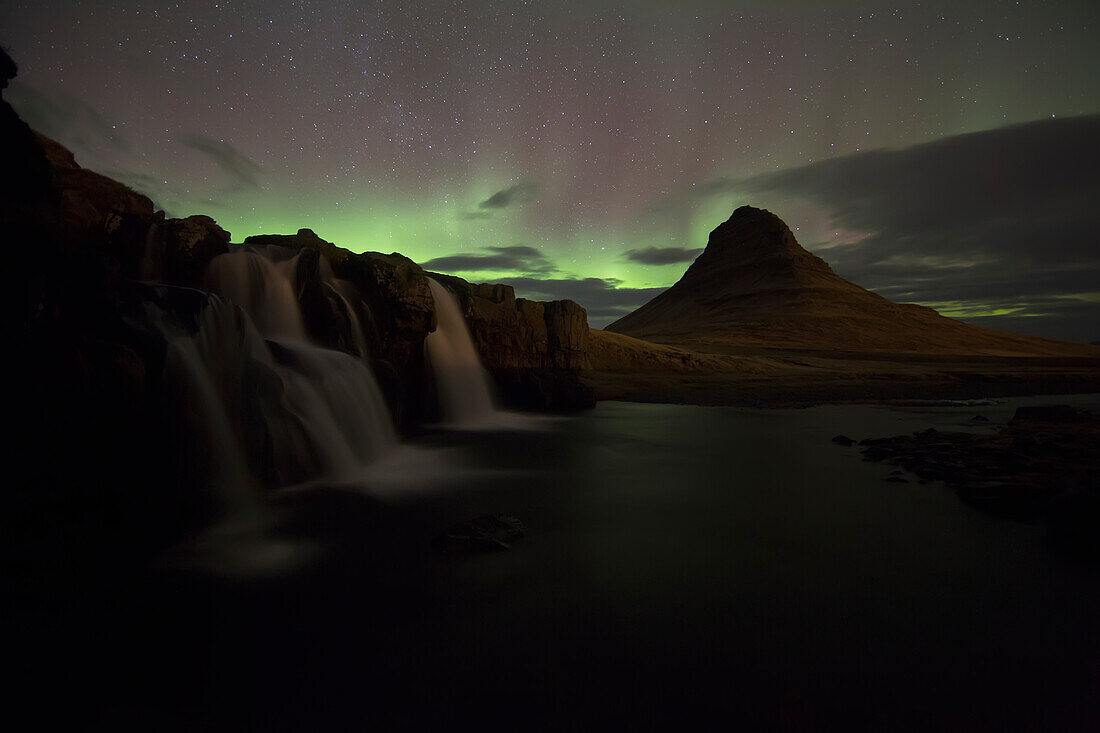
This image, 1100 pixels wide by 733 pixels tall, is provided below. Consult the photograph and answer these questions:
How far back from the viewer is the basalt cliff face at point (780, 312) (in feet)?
209

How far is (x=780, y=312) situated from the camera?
243 ft

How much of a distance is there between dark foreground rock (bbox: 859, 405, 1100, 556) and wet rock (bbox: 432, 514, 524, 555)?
6123 mm

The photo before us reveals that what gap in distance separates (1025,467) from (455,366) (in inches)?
577

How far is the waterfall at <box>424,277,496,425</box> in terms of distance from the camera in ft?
54.5

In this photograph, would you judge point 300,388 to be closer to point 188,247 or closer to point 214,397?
point 214,397

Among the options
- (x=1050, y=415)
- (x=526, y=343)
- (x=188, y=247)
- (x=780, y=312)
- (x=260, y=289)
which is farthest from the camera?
(x=780, y=312)

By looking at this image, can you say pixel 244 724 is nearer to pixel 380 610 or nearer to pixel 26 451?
pixel 380 610

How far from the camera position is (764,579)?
4797 mm

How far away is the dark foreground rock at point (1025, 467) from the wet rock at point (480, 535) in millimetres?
6123

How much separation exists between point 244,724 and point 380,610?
4.40 feet

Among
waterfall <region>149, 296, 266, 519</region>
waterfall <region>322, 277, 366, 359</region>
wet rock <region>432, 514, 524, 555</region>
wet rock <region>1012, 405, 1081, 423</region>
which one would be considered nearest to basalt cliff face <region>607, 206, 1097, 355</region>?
wet rock <region>1012, 405, 1081, 423</region>

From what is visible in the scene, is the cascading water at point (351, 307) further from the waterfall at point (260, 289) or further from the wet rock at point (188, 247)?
the wet rock at point (188, 247)

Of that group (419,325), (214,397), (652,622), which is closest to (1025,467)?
(652,622)

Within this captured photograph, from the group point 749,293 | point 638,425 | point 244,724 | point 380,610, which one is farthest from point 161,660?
point 749,293
